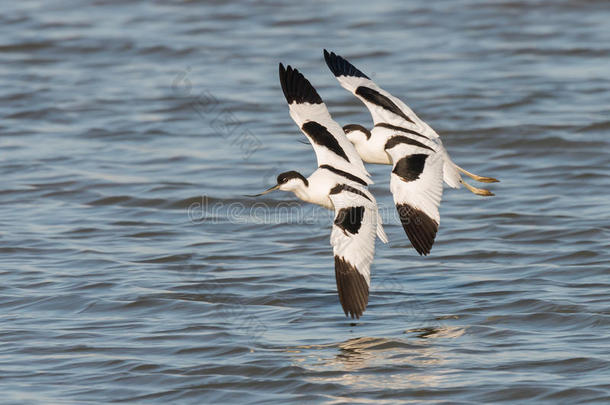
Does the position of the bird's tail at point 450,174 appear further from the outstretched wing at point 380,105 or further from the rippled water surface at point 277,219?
the rippled water surface at point 277,219

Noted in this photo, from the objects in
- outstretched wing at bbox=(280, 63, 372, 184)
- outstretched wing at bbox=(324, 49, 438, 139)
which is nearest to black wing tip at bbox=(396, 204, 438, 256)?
outstretched wing at bbox=(280, 63, 372, 184)

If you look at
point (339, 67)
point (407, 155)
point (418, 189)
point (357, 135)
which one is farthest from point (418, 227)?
point (339, 67)

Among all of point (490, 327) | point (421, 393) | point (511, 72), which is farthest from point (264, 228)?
point (511, 72)

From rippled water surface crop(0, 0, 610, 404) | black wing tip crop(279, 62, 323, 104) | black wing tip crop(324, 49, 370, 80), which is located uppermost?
black wing tip crop(324, 49, 370, 80)

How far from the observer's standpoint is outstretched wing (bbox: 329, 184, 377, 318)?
25.9ft

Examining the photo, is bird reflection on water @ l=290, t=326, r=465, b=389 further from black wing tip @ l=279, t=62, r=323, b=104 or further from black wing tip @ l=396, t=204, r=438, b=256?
black wing tip @ l=279, t=62, r=323, b=104

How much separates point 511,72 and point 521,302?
9518mm

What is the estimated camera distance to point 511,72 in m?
17.7

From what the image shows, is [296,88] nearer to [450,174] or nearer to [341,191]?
[341,191]

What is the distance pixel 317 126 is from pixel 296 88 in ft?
1.13

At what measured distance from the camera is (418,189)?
8.81 m

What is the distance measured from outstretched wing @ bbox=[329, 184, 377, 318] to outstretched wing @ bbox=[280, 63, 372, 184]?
0.47 meters

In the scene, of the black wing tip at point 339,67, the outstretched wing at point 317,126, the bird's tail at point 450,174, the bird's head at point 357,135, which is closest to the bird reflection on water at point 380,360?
the outstretched wing at point 317,126

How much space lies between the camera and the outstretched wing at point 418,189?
28.0 feet
